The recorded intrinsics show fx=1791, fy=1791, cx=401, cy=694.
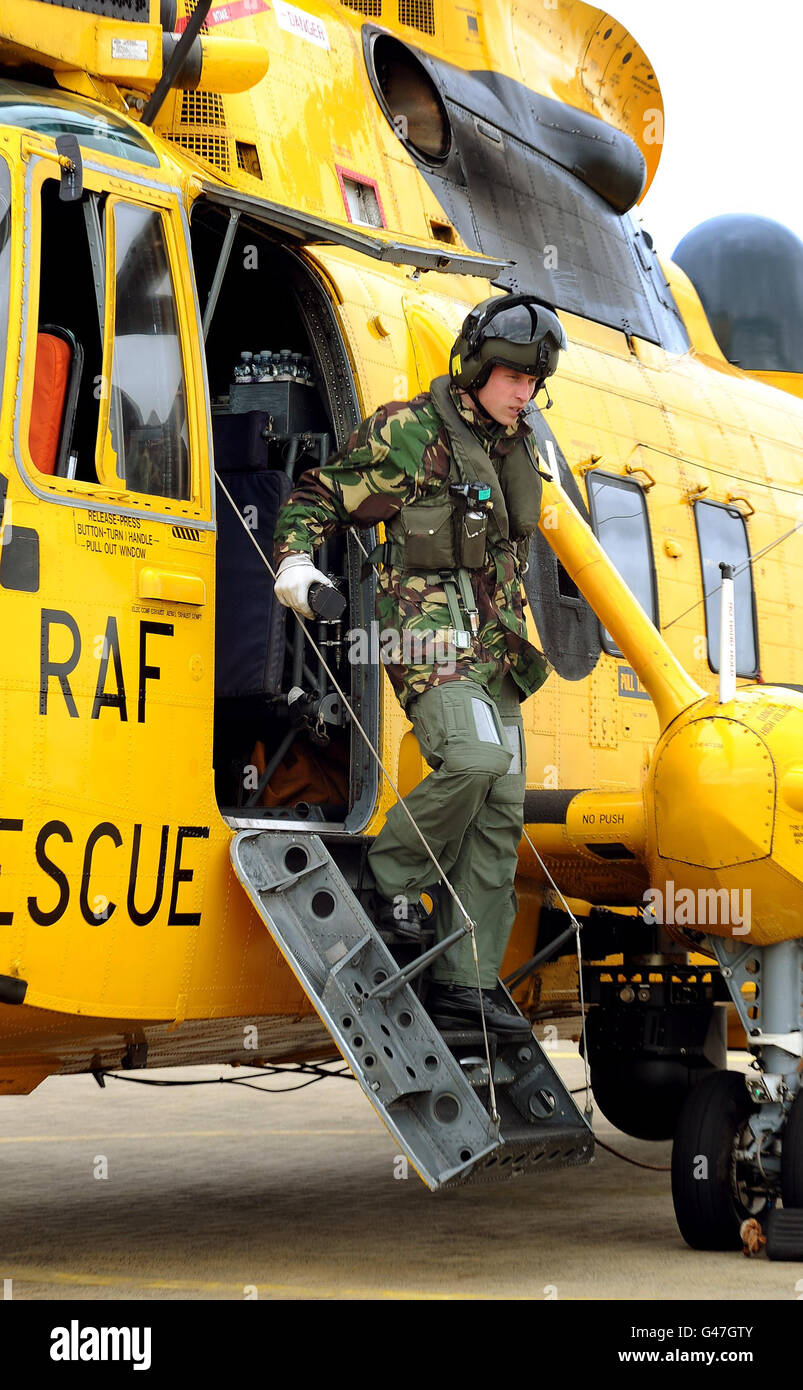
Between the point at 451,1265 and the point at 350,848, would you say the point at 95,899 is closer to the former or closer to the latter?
the point at 350,848

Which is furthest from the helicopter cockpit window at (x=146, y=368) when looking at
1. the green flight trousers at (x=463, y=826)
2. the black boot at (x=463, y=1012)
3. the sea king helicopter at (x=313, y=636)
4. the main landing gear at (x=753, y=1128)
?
the main landing gear at (x=753, y=1128)

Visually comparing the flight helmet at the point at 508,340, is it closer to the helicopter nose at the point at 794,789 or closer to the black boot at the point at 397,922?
the helicopter nose at the point at 794,789

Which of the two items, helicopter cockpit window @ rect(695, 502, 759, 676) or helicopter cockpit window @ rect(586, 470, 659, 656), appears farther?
helicopter cockpit window @ rect(695, 502, 759, 676)

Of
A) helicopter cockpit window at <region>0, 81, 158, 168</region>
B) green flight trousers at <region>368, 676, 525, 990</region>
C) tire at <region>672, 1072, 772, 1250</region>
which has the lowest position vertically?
tire at <region>672, 1072, 772, 1250</region>

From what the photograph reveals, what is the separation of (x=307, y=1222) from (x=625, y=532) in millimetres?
3185

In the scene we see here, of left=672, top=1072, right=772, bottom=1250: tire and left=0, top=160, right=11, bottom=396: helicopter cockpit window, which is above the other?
left=0, top=160, right=11, bottom=396: helicopter cockpit window

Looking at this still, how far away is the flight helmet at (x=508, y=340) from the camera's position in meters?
5.71

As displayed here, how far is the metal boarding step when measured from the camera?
5.15m

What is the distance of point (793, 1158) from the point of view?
573 centimetres

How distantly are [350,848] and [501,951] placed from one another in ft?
1.94

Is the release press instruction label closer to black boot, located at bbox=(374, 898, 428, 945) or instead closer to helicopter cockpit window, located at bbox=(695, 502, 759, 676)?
black boot, located at bbox=(374, 898, 428, 945)

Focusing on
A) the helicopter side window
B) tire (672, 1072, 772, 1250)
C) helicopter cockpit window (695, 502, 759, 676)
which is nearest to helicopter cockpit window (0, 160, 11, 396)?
the helicopter side window

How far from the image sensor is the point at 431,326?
659 centimetres

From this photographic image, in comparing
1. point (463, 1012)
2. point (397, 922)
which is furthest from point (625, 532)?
point (463, 1012)
